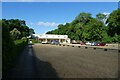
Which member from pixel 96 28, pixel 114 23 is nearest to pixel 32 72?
pixel 114 23

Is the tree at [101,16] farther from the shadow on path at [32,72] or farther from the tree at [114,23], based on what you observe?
the shadow on path at [32,72]

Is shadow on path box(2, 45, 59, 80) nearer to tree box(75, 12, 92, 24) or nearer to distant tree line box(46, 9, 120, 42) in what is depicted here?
distant tree line box(46, 9, 120, 42)

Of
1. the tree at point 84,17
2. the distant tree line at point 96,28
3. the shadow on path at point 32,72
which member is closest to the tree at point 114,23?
the distant tree line at point 96,28

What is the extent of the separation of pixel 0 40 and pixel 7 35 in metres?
2.18

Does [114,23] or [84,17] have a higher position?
[84,17]

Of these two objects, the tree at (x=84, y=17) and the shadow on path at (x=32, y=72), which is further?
the tree at (x=84, y=17)

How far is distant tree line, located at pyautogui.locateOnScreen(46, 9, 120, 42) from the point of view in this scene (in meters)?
89.9

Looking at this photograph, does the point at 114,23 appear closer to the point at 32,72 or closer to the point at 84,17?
the point at 84,17

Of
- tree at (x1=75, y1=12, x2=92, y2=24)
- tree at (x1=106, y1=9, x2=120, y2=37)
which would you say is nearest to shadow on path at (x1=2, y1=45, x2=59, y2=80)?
tree at (x1=106, y1=9, x2=120, y2=37)

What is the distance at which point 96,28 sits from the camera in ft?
370

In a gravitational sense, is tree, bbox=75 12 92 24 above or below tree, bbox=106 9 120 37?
above

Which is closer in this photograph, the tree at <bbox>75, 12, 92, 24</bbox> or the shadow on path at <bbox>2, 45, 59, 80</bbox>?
the shadow on path at <bbox>2, 45, 59, 80</bbox>

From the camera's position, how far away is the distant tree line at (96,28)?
295ft

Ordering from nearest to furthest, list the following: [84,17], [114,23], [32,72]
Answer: [32,72]
[114,23]
[84,17]
